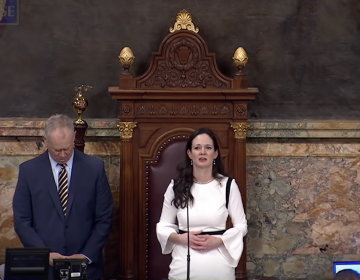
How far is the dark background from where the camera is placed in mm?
6043

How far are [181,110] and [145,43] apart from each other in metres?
0.73

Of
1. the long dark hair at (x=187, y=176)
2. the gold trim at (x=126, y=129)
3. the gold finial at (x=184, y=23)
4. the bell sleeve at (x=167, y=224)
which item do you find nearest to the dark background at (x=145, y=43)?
the gold finial at (x=184, y=23)

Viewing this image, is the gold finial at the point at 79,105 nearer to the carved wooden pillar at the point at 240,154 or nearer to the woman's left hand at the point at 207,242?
the carved wooden pillar at the point at 240,154

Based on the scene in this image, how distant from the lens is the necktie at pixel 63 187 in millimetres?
4848

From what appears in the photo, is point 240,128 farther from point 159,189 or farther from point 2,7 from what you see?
point 2,7

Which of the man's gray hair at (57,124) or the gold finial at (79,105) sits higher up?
the gold finial at (79,105)

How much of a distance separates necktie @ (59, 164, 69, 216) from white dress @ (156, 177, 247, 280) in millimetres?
634

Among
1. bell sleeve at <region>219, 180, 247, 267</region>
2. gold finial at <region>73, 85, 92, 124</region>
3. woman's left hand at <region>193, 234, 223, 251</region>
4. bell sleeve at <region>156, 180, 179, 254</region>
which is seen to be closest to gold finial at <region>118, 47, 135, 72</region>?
gold finial at <region>73, 85, 92, 124</region>

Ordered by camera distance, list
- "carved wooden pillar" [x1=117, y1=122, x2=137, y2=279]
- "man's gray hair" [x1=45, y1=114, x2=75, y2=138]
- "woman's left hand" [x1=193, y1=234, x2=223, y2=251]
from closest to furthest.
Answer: "woman's left hand" [x1=193, y1=234, x2=223, y2=251]
"man's gray hair" [x1=45, y1=114, x2=75, y2=138]
"carved wooden pillar" [x1=117, y1=122, x2=137, y2=279]

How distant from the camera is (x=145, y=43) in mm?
6047

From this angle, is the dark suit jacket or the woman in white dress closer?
the woman in white dress

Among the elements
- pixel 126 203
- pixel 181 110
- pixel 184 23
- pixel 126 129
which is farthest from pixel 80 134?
pixel 184 23

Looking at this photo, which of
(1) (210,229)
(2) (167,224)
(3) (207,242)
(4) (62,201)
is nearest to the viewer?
(3) (207,242)

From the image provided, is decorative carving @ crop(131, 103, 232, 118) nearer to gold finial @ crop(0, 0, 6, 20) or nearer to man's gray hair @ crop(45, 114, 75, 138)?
man's gray hair @ crop(45, 114, 75, 138)
